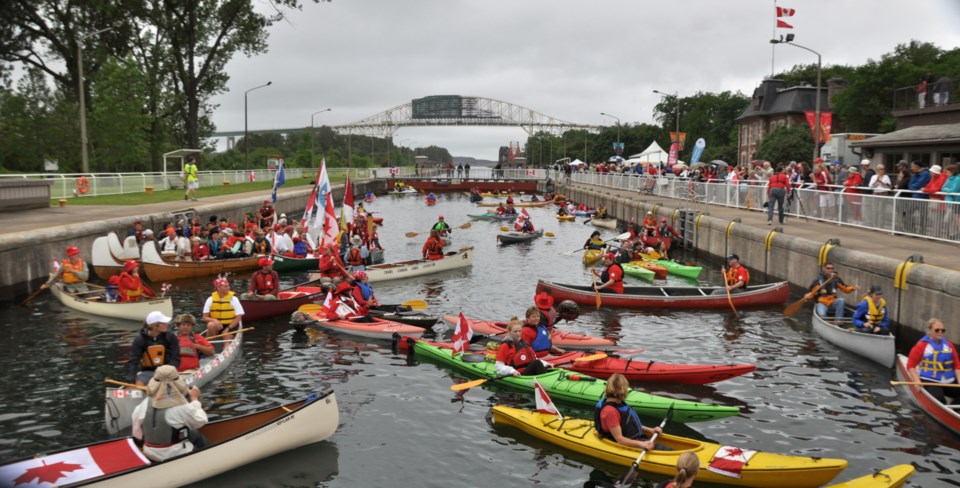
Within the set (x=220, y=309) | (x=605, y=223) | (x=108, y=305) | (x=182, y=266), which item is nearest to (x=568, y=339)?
(x=220, y=309)

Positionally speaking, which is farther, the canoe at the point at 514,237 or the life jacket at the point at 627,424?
the canoe at the point at 514,237

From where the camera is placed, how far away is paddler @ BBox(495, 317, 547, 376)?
13688mm

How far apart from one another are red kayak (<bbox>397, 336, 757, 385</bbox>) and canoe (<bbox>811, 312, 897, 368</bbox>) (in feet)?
12.2

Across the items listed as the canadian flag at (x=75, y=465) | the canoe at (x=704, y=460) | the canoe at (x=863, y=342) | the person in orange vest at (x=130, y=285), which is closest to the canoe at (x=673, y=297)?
the canoe at (x=863, y=342)

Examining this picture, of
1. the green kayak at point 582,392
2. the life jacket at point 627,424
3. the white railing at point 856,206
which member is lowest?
the green kayak at point 582,392

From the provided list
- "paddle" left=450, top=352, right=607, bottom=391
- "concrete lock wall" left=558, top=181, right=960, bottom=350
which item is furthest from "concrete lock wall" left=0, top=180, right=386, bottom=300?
"concrete lock wall" left=558, top=181, right=960, bottom=350

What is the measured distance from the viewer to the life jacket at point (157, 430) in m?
9.67

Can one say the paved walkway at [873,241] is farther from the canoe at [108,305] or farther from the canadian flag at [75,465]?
the canoe at [108,305]

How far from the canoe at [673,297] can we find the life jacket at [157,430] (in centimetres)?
1352

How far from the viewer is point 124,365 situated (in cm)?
1577

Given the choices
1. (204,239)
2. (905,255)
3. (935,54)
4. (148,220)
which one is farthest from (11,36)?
(935,54)

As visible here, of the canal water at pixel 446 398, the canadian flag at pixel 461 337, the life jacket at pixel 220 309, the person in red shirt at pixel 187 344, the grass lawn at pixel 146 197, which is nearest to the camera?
the canal water at pixel 446 398

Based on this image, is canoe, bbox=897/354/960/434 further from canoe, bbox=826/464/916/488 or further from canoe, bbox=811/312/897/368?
canoe, bbox=826/464/916/488

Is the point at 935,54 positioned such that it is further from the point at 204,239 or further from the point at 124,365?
the point at 124,365
